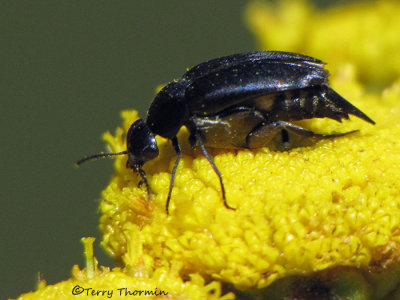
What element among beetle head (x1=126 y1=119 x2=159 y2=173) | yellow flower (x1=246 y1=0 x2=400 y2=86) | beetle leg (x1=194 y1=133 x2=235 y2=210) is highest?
yellow flower (x1=246 y1=0 x2=400 y2=86)

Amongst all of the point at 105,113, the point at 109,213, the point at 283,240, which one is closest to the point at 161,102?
the point at 109,213

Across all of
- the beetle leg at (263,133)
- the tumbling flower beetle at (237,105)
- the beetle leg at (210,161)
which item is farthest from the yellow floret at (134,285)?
the beetle leg at (263,133)

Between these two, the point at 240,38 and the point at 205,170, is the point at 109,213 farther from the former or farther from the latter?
the point at 240,38

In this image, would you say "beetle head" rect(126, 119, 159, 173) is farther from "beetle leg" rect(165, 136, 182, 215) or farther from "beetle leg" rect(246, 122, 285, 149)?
"beetle leg" rect(246, 122, 285, 149)

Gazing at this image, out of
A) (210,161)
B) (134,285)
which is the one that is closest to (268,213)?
(210,161)

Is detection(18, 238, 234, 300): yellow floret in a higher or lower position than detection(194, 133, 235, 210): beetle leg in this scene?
lower

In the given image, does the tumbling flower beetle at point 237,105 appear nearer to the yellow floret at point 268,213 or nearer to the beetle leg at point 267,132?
the beetle leg at point 267,132

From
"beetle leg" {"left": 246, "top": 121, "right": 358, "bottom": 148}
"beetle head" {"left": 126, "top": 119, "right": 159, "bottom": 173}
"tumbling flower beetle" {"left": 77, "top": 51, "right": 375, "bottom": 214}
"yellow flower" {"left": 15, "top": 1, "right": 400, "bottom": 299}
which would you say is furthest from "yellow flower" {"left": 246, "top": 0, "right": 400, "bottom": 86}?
"beetle head" {"left": 126, "top": 119, "right": 159, "bottom": 173}

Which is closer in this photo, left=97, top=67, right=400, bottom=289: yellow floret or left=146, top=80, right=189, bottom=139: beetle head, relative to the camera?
left=97, top=67, right=400, bottom=289: yellow floret
